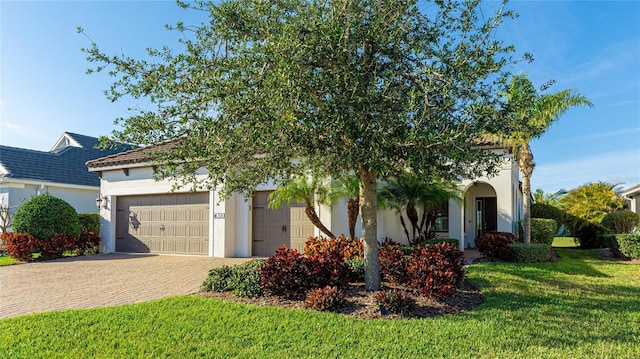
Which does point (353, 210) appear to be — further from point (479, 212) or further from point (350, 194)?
point (479, 212)

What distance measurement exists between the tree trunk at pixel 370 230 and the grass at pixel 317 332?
5.02ft

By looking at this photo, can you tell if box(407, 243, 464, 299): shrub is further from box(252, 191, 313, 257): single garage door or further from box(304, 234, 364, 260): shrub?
box(252, 191, 313, 257): single garage door

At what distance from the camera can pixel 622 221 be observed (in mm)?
19422

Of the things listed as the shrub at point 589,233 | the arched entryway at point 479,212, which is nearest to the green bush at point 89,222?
the arched entryway at point 479,212

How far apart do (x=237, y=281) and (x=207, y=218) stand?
7732mm

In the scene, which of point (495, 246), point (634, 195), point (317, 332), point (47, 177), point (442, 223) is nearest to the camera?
point (317, 332)

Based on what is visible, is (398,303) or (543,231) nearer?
(398,303)

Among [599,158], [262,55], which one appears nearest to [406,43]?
[262,55]

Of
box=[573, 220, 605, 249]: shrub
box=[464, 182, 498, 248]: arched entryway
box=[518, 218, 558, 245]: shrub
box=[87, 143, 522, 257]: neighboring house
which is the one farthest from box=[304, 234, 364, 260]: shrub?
box=[573, 220, 605, 249]: shrub

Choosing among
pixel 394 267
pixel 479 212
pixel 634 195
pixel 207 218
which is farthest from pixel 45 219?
pixel 634 195

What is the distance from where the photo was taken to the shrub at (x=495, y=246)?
13.1 meters

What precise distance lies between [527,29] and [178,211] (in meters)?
13.3

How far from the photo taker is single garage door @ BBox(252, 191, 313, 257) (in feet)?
47.0

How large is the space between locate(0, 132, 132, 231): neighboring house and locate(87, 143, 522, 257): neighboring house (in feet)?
14.9
